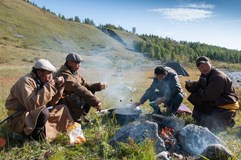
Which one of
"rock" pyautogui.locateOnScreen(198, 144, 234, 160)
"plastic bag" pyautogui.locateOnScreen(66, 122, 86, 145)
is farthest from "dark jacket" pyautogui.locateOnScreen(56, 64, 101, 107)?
"rock" pyautogui.locateOnScreen(198, 144, 234, 160)

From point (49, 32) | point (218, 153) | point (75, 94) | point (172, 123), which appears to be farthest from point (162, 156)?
point (49, 32)

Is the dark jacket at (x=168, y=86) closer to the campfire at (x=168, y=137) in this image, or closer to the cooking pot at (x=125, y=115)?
the cooking pot at (x=125, y=115)

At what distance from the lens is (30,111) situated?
4.92m

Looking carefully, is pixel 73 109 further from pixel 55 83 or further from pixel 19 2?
pixel 19 2

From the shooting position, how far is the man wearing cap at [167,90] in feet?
23.1

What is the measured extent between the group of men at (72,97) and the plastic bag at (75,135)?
0.89ft

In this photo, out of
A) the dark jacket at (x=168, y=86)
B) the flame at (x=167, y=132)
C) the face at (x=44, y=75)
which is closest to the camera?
the face at (x=44, y=75)

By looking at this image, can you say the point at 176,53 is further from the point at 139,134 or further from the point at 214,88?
the point at 139,134

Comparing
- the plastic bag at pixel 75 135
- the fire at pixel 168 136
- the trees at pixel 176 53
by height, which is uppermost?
the fire at pixel 168 136

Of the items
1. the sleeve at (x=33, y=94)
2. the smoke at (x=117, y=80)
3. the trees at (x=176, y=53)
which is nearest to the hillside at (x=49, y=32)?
the trees at (x=176, y=53)

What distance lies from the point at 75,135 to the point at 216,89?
328 centimetres

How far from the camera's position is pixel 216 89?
6.60 meters

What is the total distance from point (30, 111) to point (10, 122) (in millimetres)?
610

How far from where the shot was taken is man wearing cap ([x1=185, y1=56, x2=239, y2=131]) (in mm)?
6645
